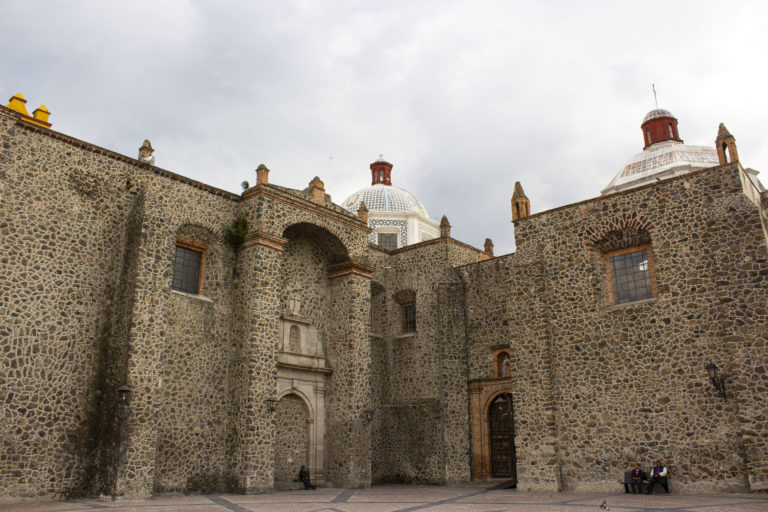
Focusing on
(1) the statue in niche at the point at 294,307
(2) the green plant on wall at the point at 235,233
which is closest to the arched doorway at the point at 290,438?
(1) the statue in niche at the point at 294,307

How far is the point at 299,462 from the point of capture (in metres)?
16.6

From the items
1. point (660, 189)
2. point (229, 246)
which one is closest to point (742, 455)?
point (660, 189)

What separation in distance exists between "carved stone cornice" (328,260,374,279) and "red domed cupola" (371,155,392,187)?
13.5 meters

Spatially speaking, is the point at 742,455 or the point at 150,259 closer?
the point at 742,455

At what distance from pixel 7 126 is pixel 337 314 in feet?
31.3

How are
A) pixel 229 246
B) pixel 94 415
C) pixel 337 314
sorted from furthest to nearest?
pixel 337 314, pixel 229 246, pixel 94 415

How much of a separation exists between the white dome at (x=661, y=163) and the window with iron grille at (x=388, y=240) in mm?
9348

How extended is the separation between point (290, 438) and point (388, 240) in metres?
13.3

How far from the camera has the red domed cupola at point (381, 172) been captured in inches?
1251

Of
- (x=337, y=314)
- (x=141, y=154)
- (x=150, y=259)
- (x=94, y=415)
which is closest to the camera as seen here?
(x=94, y=415)

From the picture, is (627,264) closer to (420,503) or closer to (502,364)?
(502,364)

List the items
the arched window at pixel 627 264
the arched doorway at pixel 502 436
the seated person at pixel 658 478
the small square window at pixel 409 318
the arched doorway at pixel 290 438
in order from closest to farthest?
the seated person at pixel 658 478, the arched window at pixel 627 264, the arched doorway at pixel 290 438, the arched doorway at pixel 502 436, the small square window at pixel 409 318

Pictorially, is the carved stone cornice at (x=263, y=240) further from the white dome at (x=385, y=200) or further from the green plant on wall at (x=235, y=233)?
the white dome at (x=385, y=200)

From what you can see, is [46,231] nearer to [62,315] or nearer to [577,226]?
[62,315]
